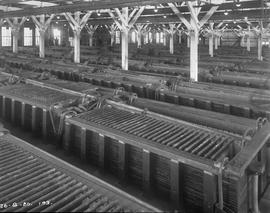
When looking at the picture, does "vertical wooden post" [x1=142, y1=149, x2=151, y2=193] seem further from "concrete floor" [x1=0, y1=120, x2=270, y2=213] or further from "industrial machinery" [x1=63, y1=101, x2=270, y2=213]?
"concrete floor" [x1=0, y1=120, x2=270, y2=213]

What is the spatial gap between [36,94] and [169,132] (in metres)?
4.42

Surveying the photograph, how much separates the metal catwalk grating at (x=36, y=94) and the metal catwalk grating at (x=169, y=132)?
4.45 feet

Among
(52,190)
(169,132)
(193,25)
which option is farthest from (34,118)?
(193,25)

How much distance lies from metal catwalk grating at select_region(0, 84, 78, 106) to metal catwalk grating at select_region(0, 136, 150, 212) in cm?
308

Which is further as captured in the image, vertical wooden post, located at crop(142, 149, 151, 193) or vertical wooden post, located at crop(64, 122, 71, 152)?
vertical wooden post, located at crop(64, 122, 71, 152)

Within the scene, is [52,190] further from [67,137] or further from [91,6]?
[91,6]

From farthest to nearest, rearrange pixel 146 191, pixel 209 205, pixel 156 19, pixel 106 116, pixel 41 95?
1. pixel 156 19
2. pixel 41 95
3. pixel 106 116
4. pixel 146 191
5. pixel 209 205

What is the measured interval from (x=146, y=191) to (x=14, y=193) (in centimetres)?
228

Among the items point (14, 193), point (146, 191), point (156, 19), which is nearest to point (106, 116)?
point (146, 191)

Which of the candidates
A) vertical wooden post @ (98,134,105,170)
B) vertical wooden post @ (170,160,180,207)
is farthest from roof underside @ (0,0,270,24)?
vertical wooden post @ (170,160,180,207)

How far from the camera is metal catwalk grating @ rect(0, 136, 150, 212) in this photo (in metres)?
3.50

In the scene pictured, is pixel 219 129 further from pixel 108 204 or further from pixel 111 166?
pixel 108 204

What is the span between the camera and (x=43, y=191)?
3801 mm

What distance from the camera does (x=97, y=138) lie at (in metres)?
5.98
